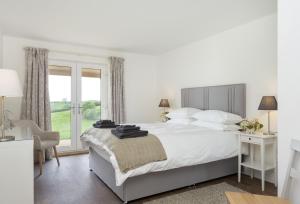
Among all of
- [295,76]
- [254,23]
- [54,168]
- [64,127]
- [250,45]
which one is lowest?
[54,168]

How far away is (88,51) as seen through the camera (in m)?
5.11

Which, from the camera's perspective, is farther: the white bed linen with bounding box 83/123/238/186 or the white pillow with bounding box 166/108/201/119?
the white pillow with bounding box 166/108/201/119

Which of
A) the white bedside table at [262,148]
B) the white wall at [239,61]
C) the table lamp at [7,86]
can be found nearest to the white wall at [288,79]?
the white bedside table at [262,148]

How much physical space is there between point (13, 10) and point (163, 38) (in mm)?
2664

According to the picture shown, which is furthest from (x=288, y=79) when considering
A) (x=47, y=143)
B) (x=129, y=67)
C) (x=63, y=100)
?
(x=63, y=100)

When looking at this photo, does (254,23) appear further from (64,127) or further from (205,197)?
(64,127)

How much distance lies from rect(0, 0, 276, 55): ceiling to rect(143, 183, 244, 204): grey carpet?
253 cm

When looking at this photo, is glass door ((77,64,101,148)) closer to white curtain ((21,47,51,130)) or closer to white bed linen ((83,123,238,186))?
white curtain ((21,47,51,130))

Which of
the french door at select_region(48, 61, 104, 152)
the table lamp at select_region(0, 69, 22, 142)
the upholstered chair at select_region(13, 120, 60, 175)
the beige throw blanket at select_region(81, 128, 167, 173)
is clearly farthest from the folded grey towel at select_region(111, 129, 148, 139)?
the french door at select_region(48, 61, 104, 152)

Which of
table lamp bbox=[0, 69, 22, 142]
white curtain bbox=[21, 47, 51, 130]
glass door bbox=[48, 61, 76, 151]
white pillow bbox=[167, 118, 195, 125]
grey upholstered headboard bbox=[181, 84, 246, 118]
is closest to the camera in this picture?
table lamp bbox=[0, 69, 22, 142]

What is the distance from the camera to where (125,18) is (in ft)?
11.1

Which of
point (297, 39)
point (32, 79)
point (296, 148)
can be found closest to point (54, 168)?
point (32, 79)

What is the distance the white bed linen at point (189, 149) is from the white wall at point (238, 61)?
765mm

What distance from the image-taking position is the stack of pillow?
11.0 ft
